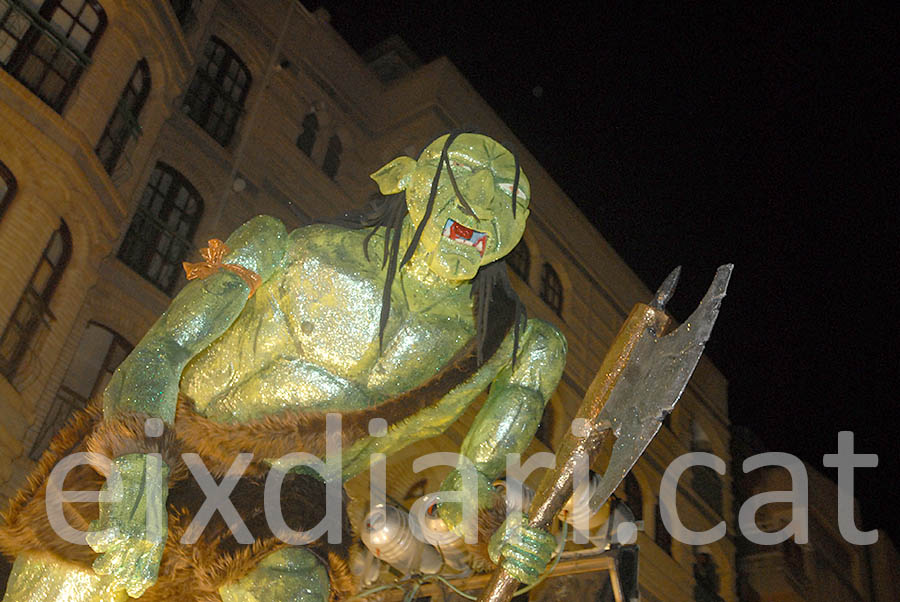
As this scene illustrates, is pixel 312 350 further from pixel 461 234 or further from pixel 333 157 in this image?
pixel 333 157

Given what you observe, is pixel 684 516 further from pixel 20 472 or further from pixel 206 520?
pixel 206 520

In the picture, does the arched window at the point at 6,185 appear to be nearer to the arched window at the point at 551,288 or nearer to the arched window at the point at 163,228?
the arched window at the point at 163,228

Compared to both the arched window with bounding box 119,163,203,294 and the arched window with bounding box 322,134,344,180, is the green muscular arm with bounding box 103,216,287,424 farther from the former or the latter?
the arched window with bounding box 322,134,344,180

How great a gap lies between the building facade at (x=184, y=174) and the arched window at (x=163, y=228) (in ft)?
0.09

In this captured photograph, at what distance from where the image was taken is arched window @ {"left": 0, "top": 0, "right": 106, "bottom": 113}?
11406mm

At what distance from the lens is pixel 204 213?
13773 mm

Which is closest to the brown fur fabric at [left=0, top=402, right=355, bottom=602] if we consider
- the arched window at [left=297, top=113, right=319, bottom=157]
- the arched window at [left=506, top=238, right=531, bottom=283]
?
the arched window at [left=297, top=113, right=319, bottom=157]

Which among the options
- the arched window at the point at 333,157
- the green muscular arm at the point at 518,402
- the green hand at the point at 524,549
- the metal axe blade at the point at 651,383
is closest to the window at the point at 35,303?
the arched window at the point at 333,157

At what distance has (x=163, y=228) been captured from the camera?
13.3 m

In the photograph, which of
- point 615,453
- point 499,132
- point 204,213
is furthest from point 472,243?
point 499,132

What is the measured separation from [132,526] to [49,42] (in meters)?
10.4

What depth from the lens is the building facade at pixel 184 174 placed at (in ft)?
36.1

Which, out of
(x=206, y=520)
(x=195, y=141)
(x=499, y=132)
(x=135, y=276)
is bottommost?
(x=206, y=520)

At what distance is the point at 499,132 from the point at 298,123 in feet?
12.2
